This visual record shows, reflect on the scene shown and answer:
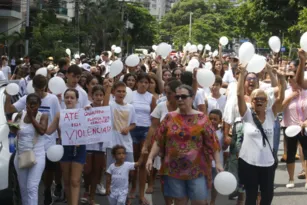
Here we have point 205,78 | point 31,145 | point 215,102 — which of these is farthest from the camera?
point 215,102

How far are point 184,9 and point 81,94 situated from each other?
356ft

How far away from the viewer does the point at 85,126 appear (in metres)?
7.57

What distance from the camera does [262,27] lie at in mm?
46219

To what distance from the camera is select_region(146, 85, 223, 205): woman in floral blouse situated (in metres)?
5.75

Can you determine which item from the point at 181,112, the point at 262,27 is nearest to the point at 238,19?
the point at 262,27

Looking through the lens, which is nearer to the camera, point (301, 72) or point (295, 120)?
point (301, 72)

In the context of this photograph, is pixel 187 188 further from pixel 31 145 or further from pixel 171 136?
pixel 31 145

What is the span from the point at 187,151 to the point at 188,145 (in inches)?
2.3

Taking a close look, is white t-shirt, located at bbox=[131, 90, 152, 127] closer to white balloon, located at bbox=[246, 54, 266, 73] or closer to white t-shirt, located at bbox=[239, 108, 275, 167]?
white balloon, located at bbox=[246, 54, 266, 73]

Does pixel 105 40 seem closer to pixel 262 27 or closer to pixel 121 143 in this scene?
pixel 262 27

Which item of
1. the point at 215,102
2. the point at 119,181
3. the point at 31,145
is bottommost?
the point at 119,181

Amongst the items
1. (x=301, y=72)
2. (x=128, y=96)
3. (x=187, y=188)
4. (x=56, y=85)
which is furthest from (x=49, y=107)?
(x=301, y=72)

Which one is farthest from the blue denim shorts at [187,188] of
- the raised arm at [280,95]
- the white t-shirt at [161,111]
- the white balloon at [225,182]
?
the white t-shirt at [161,111]

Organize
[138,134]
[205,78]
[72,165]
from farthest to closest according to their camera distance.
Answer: [138,134] → [205,78] → [72,165]
